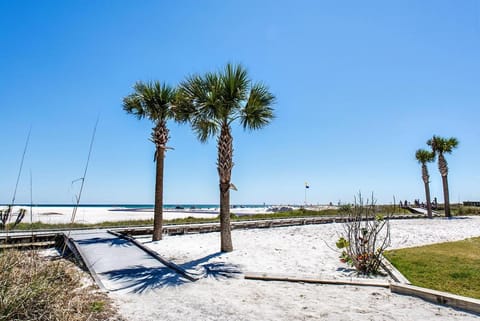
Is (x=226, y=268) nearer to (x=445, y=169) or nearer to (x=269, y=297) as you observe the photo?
(x=269, y=297)

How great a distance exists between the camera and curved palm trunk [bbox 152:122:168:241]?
1352cm

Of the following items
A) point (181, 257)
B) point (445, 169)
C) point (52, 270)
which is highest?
point (445, 169)

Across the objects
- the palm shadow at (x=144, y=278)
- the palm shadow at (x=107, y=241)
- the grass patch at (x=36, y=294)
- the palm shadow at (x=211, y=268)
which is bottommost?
the palm shadow at (x=211, y=268)

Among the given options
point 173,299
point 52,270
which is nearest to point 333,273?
point 173,299

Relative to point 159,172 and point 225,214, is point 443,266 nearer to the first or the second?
point 225,214

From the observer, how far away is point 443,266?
8094mm

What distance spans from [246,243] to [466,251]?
7.89 m

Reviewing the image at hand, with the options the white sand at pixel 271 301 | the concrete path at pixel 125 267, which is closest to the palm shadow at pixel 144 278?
the concrete path at pixel 125 267

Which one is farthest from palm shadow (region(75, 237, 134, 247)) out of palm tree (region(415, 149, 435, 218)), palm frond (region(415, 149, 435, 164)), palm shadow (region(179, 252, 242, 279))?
palm frond (region(415, 149, 435, 164))

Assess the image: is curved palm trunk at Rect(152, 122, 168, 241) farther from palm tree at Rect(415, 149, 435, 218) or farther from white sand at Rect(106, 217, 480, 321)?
palm tree at Rect(415, 149, 435, 218)

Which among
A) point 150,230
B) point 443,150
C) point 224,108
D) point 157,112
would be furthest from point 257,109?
point 443,150

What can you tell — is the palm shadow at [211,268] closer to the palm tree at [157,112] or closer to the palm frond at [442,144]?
the palm tree at [157,112]

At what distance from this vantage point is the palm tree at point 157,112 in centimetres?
1348

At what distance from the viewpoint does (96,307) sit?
470 centimetres
